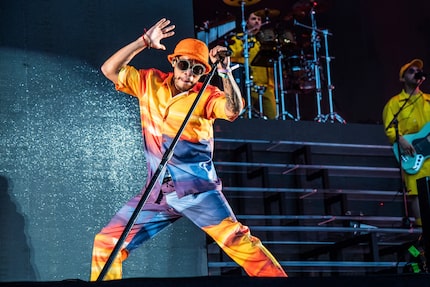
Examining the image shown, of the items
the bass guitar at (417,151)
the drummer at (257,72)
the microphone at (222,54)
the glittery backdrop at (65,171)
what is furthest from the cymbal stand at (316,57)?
the microphone at (222,54)

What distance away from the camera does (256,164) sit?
320 inches

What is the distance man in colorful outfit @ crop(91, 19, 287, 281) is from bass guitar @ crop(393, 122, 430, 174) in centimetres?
279

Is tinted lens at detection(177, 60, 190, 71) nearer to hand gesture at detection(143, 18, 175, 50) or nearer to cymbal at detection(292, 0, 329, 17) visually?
hand gesture at detection(143, 18, 175, 50)

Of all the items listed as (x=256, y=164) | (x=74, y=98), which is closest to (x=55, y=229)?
(x=74, y=98)

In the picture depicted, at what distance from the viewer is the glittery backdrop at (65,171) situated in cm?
587

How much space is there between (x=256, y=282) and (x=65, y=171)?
3.79 metres

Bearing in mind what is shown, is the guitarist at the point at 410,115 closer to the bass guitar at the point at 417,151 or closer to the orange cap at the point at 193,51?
the bass guitar at the point at 417,151

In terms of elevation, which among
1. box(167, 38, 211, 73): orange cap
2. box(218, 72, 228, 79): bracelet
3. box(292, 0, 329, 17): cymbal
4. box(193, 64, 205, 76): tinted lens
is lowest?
box(218, 72, 228, 79): bracelet

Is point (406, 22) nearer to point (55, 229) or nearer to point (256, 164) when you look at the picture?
point (256, 164)

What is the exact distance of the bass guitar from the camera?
782cm

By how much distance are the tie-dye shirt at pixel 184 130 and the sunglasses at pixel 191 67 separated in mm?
87

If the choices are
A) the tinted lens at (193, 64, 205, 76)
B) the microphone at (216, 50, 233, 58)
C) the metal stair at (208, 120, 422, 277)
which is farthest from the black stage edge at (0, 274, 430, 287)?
the metal stair at (208, 120, 422, 277)

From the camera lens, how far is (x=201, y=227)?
226 inches

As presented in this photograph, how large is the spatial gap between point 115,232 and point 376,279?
345 cm
